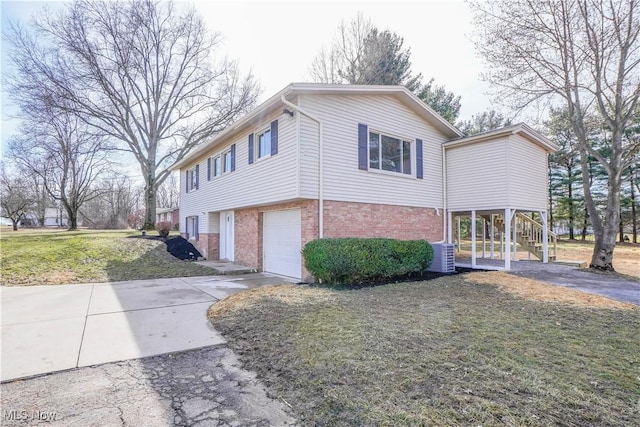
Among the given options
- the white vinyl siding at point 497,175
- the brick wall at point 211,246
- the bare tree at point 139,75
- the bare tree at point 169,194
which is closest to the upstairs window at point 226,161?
the brick wall at point 211,246

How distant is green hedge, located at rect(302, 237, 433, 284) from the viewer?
24.9 ft

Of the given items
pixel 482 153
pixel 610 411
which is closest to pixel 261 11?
pixel 482 153

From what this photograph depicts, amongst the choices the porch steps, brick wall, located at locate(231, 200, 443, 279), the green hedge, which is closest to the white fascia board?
brick wall, located at locate(231, 200, 443, 279)

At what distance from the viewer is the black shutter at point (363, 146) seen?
31.0 feet

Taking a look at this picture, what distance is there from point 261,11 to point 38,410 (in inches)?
410

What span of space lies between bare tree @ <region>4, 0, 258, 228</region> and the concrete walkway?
14661 millimetres

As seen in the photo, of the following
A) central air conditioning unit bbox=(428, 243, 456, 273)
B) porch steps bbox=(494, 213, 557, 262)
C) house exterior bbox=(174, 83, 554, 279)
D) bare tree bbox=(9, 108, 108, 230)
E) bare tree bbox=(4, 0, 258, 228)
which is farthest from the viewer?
bare tree bbox=(9, 108, 108, 230)

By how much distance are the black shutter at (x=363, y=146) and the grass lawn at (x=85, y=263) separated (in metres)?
6.00

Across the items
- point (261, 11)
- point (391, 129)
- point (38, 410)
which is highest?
point (261, 11)

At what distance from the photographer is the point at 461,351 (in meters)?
3.51

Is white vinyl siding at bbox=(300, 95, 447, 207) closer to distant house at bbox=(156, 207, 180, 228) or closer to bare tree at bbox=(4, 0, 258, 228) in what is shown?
bare tree at bbox=(4, 0, 258, 228)

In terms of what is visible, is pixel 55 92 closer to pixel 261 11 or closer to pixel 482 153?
pixel 261 11

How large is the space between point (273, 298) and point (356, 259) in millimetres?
2520

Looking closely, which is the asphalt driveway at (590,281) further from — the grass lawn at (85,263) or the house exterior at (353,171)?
the grass lawn at (85,263)
